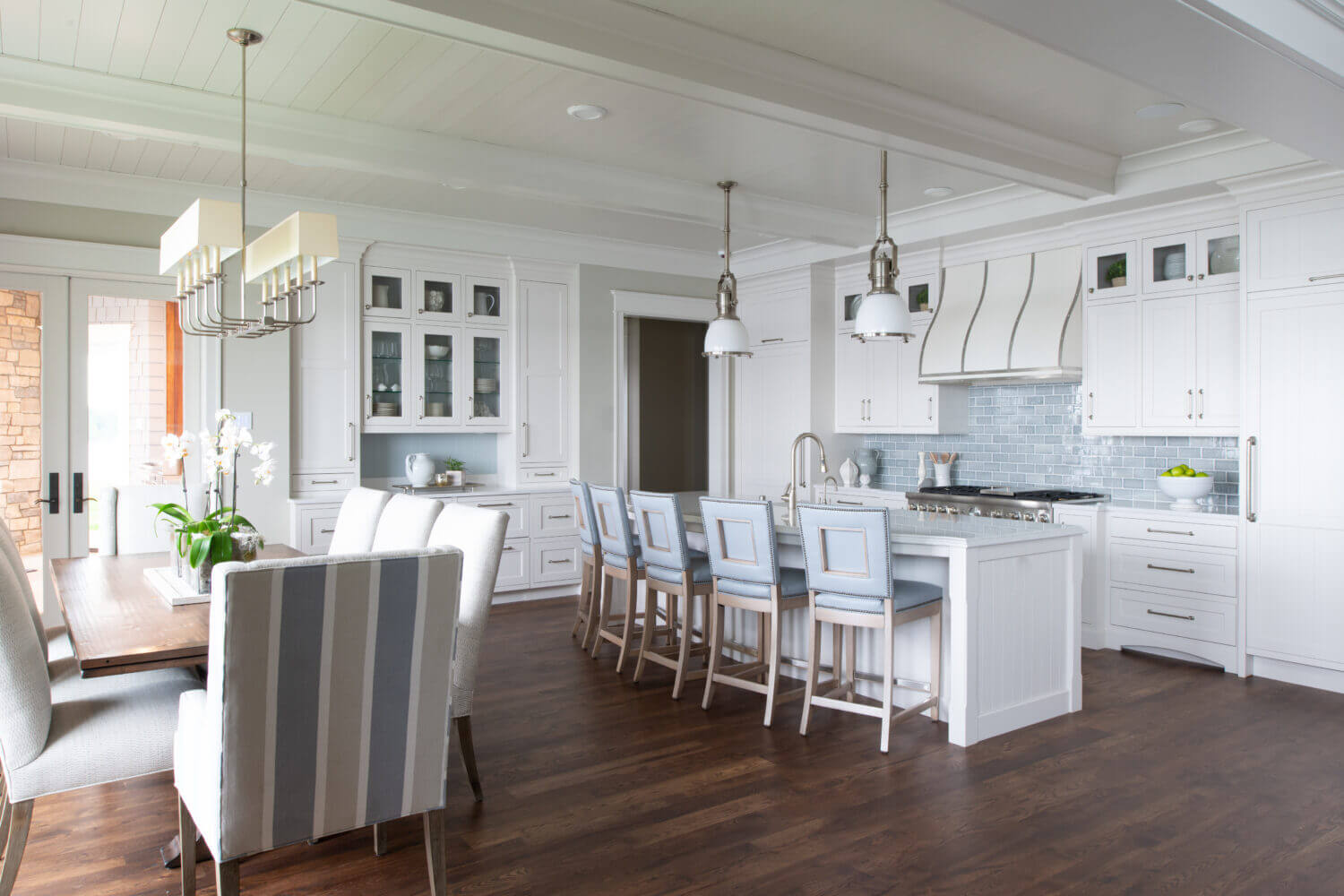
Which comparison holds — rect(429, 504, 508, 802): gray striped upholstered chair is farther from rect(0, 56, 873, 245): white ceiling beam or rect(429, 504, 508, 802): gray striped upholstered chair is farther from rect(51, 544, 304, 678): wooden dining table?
rect(0, 56, 873, 245): white ceiling beam

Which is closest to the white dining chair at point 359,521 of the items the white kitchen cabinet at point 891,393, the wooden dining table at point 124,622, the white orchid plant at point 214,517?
the white orchid plant at point 214,517

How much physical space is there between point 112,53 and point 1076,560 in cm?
441

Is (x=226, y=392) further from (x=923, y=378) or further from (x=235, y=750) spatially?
(x=923, y=378)

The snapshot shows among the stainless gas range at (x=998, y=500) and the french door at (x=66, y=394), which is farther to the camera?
the stainless gas range at (x=998, y=500)

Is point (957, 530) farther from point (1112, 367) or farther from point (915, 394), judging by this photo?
point (915, 394)

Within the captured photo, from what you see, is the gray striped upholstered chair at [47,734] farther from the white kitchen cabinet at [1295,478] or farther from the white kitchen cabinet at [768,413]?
the white kitchen cabinet at [768,413]

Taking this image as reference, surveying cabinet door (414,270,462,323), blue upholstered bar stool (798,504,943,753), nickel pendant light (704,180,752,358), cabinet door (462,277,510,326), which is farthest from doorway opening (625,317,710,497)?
blue upholstered bar stool (798,504,943,753)

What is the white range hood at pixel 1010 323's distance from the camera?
5.29 metres

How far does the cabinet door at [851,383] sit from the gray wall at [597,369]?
1735 mm

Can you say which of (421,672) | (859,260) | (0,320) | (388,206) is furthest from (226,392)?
(859,260)

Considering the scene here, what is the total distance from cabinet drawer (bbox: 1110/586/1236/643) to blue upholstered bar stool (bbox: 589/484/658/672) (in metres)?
2.62

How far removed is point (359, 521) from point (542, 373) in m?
2.87

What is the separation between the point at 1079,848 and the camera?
2.57 m

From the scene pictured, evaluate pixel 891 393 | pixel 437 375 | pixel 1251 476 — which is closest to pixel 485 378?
pixel 437 375
